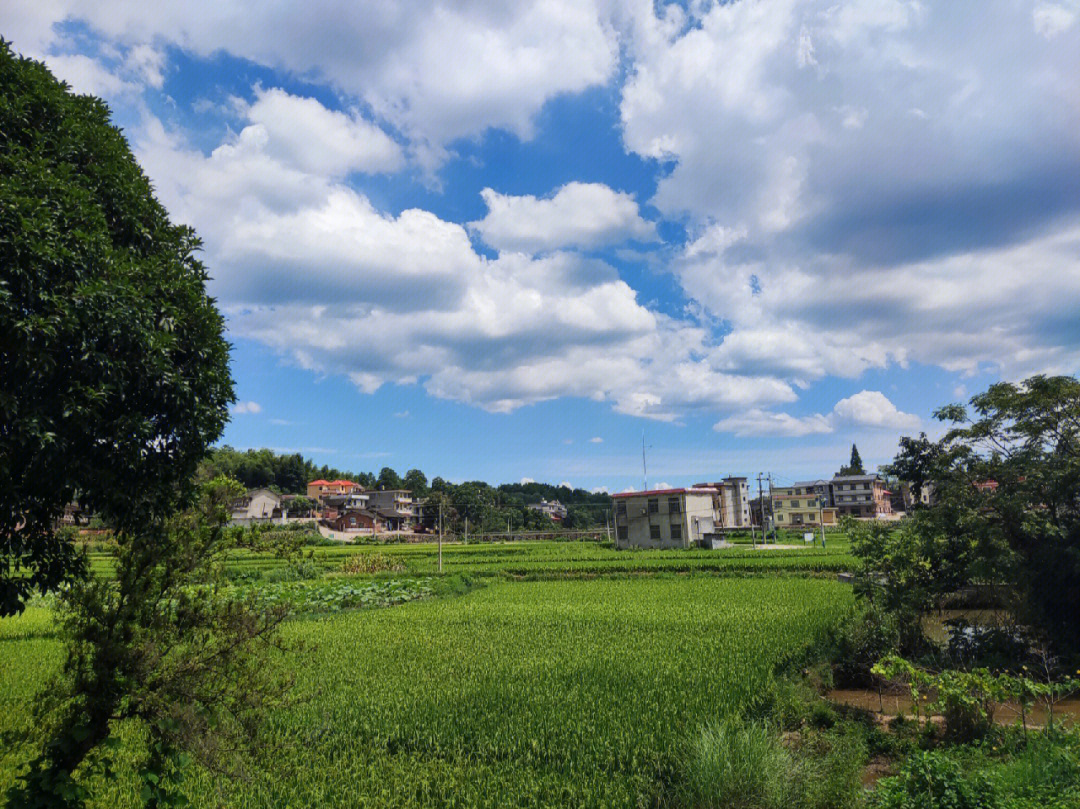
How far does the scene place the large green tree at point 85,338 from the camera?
16.5 ft

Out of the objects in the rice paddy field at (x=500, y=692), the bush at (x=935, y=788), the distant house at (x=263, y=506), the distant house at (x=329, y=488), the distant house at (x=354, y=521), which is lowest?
the rice paddy field at (x=500, y=692)

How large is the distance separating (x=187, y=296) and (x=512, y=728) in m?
7.20

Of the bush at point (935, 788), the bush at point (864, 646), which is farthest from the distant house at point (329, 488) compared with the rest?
the bush at point (935, 788)

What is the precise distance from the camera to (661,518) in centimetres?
6284

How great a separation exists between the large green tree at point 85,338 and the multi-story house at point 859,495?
108067 mm

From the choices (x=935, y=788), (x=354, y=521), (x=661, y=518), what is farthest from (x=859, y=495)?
(x=935, y=788)

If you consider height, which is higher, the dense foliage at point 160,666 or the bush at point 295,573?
the dense foliage at point 160,666

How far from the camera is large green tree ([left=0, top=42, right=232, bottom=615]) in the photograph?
5.03 m

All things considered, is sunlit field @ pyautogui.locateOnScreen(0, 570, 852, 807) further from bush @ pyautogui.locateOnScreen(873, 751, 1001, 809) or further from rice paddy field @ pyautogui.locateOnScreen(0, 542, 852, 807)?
bush @ pyautogui.locateOnScreen(873, 751, 1001, 809)

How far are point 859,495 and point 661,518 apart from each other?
2185 inches

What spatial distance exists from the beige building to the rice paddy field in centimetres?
3382

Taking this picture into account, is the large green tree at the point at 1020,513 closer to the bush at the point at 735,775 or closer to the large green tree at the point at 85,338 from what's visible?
the bush at the point at 735,775

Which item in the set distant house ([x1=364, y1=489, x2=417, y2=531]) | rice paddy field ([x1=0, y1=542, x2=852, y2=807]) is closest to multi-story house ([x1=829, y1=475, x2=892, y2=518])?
distant house ([x1=364, y1=489, x2=417, y2=531])

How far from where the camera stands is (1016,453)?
621 inches
